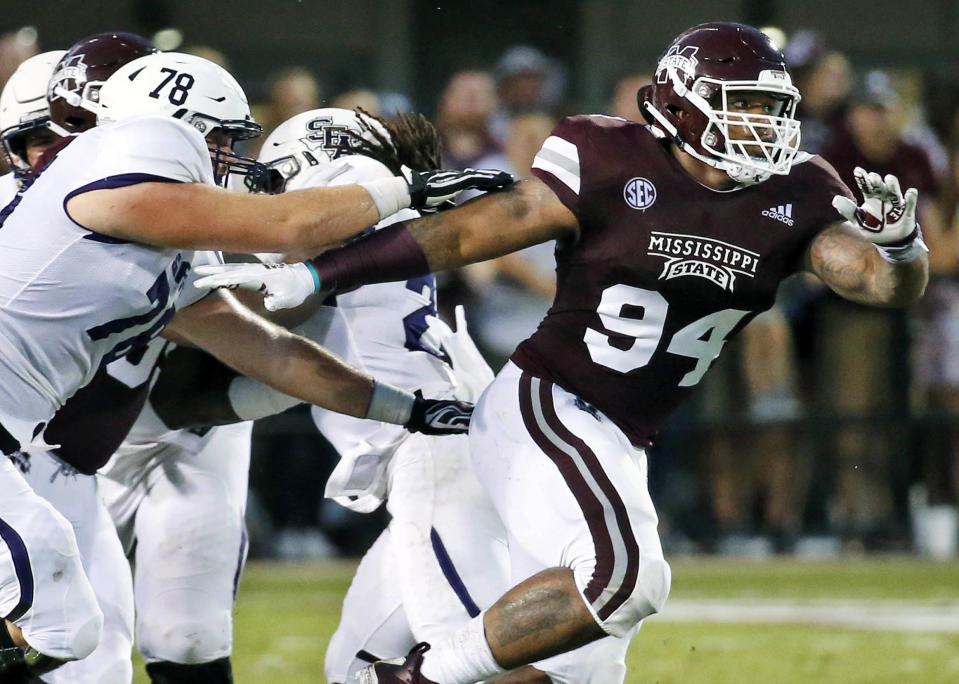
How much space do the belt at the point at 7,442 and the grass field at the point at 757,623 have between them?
2.19m

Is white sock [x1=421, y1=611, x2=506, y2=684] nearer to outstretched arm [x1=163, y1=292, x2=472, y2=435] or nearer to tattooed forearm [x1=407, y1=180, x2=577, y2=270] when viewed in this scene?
outstretched arm [x1=163, y1=292, x2=472, y2=435]

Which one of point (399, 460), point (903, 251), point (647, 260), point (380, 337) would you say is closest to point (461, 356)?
point (380, 337)

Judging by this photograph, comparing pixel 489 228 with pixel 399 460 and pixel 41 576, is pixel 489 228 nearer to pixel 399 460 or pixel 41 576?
pixel 399 460

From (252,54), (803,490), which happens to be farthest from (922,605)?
(252,54)

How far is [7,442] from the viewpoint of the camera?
340cm

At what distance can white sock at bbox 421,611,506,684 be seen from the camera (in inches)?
133

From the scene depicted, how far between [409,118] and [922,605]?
419 cm

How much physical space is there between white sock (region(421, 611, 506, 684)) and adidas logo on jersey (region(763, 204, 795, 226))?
3.77 feet

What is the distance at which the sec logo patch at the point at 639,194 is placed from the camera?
3.55m

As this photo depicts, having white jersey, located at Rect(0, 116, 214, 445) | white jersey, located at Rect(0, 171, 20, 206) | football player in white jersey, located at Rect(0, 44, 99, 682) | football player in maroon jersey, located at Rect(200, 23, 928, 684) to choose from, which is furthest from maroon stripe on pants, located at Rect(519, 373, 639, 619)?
white jersey, located at Rect(0, 171, 20, 206)

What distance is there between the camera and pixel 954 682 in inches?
207

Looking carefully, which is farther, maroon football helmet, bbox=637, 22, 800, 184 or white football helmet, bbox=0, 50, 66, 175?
white football helmet, bbox=0, 50, 66, 175

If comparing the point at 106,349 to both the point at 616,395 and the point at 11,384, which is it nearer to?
the point at 11,384

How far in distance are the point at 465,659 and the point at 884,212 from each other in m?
1.37
